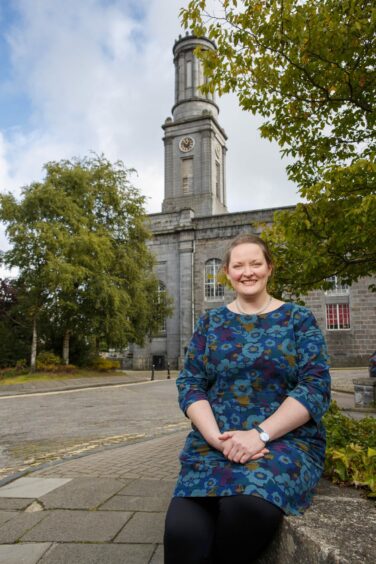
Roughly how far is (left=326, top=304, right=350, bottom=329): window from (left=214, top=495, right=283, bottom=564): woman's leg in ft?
106

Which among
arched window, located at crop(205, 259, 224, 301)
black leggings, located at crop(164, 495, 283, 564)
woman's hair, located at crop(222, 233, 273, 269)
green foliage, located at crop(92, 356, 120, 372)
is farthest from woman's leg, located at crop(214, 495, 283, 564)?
arched window, located at crop(205, 259, 224, 301)

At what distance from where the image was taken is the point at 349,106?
6941 mm

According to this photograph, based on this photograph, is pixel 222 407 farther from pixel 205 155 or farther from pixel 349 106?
pixel 205 155

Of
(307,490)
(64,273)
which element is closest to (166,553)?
(307,490)

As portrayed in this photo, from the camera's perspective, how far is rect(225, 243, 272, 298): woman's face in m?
2.77

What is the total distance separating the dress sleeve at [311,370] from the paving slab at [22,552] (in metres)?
1.89

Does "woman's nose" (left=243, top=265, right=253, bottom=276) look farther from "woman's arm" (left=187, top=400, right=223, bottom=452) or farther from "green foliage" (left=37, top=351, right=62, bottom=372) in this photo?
"green foliage" (left=37, top=351, right=62, bottom=372)

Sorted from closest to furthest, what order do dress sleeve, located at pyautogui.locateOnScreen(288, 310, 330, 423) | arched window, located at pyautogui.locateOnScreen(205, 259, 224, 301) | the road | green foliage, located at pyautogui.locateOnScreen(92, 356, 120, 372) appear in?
dress sleeve, located at pyautogui.locateOnScreen(288, 310, 330, 423)
the road
green foliage, located at pyautogui.locateOnScreen(92, 356, 120, 372)
arched window, located at pyautogui.locateOnScreen(205, 259, 224, 301)

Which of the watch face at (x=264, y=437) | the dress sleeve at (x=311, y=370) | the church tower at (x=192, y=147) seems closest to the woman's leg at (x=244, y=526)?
the watch face at (x=264, y=437)

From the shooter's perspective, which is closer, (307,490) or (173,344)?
(307,490)

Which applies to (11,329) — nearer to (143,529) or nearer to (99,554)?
(143,529)

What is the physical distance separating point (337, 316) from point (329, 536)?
3264 centimetres

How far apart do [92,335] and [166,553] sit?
75.2 ft

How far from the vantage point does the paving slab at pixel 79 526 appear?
301 cm
